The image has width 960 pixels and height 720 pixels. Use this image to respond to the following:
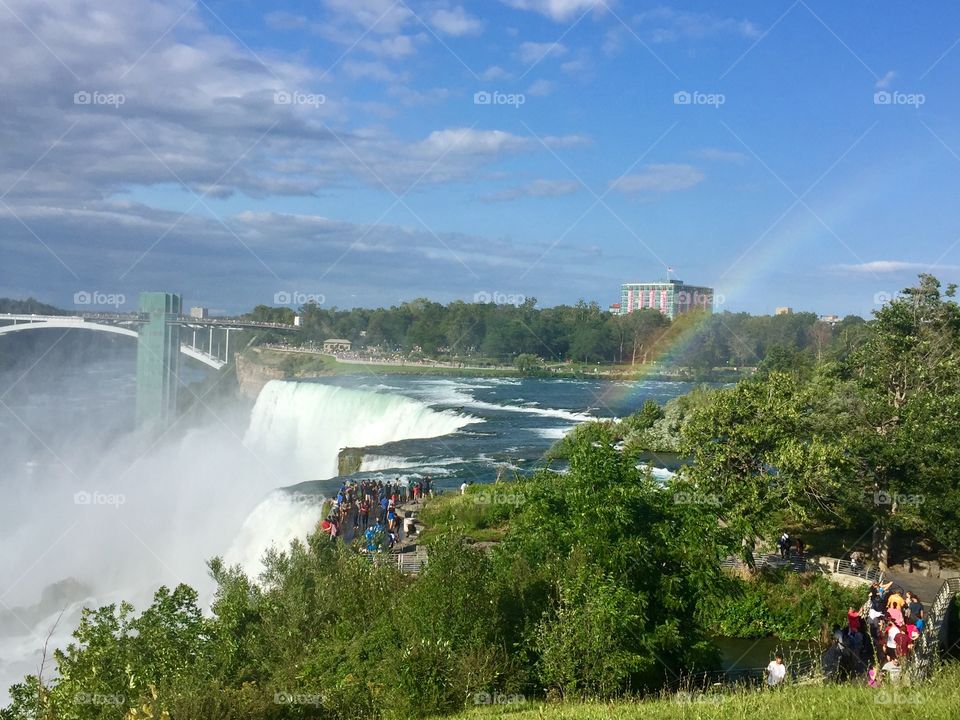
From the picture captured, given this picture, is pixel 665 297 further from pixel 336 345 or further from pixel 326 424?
pixel 326 424

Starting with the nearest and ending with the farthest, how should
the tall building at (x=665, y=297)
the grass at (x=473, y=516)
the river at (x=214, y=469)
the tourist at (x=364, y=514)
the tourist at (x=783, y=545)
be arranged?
the tourist at (x=783, y=545), the grass at (x=473, y=516), the tourist at (x=364, y=514), the river at (x=214, y=469), the tall building at (x=665, y=297)

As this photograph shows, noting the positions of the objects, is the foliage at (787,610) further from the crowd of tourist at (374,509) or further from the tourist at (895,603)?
the crowd of tourist at (374,509)

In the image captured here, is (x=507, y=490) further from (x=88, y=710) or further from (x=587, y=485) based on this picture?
(x=88, y=710)

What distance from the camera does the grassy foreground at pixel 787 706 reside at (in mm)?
6230

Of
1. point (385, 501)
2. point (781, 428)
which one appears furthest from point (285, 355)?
point (781, 428)

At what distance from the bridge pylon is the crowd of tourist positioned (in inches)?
1085

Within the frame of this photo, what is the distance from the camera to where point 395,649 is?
319 inches

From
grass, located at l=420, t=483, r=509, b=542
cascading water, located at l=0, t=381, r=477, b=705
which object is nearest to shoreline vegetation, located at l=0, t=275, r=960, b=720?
grass, located at l=420, t=483, r=509, b=542

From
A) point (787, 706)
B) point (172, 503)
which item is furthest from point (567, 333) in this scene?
point (787, 706)

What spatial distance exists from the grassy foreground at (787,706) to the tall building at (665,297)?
11251 centimetres

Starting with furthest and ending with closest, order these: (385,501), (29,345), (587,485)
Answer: (29,345) → (385,501) → (587,485)

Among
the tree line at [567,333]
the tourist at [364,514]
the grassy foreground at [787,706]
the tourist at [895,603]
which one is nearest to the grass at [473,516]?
the tourist at [364,514]

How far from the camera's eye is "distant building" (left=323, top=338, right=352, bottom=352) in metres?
82.0

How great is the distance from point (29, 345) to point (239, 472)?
55729 mm
